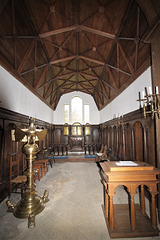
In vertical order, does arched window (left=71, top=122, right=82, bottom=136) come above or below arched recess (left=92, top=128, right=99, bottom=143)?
above

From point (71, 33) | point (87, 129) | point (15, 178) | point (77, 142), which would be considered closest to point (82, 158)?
point (77, 142)

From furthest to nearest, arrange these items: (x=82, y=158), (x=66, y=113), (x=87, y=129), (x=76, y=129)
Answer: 1. (x=66, y=113)
2. (x=87, y=129)
3. (x=76, y=129)
4. (x=82, y=158)

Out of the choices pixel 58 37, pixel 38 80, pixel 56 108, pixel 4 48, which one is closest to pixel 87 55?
pixel 58 37

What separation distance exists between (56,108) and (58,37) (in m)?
7.10

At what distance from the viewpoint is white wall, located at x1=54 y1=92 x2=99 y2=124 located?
38.7 ft

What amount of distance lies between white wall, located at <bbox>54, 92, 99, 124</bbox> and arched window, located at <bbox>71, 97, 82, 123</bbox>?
0.44 m

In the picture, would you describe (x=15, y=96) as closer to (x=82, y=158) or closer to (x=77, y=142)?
(x=82, y=158)

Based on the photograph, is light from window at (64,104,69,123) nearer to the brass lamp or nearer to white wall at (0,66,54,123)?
white wall at (0,66,54,123)

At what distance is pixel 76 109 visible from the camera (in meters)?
12.0

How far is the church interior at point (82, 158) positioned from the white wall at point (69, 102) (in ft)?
13.3

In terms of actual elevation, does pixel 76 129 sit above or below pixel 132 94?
below

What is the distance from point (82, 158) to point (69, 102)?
6306 millimetres

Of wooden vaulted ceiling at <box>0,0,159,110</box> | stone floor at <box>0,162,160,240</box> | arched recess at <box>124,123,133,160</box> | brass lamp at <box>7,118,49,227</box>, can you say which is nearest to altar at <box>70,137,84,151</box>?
arched recess at <box>124,123,133,160</box>

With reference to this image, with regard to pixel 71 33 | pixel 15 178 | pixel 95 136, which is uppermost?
pixel 71 33
